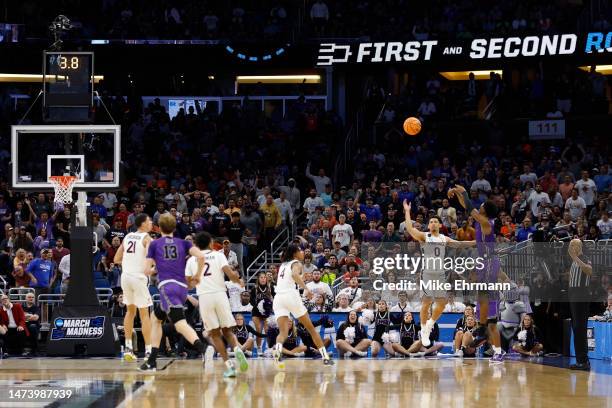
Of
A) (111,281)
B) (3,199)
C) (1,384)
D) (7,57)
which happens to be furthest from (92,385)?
(7,57)

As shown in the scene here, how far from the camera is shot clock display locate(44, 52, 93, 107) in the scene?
67.4ft

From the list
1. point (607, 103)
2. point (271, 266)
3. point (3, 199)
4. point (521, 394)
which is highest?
point (607, 103)

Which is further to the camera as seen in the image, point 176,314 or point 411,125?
point 411,125

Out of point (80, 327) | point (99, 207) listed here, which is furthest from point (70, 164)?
point (99, 207)

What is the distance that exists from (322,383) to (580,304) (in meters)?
4.89

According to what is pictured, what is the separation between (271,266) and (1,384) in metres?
9.57

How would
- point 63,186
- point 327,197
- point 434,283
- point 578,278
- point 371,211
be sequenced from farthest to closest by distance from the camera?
point 327,197 → point 371,211 → point 434,283 → point 63,186 → point 578,278

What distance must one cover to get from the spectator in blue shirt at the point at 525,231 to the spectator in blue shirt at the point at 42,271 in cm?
1035

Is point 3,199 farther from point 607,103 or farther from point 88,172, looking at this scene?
point 607,103

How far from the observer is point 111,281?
24.2 meters

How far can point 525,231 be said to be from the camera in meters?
24.5

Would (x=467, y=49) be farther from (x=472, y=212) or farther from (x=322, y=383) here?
(x=322, y=383)

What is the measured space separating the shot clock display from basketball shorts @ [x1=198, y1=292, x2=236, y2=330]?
18.8 feet

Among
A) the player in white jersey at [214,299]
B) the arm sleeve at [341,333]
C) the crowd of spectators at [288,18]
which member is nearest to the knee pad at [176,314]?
the player in white jersey at [214,299]
